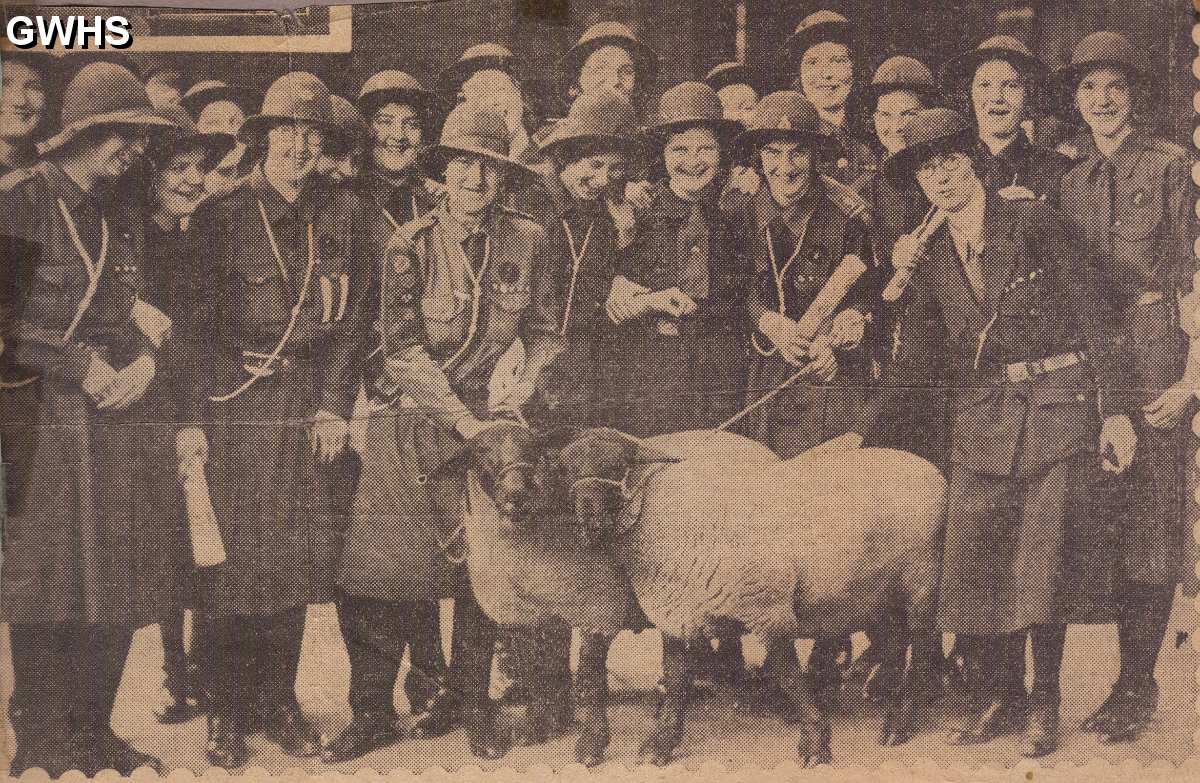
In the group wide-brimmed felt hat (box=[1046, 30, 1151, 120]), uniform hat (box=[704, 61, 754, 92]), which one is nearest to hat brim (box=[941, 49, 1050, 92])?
wide-brimmed felt hat (box=[1046, 30, 1151, 120])

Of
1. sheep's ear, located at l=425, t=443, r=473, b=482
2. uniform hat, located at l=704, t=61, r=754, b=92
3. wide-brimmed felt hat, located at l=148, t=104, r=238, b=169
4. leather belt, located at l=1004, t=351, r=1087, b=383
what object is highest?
uniform hat, located at l=704, t=61, r=754, b=92

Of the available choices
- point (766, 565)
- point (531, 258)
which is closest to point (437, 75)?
point (531, 258)

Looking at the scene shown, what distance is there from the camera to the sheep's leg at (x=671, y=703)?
12.3 feet

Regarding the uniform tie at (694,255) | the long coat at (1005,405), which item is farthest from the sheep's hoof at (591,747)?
the uniform tie at (694,255)

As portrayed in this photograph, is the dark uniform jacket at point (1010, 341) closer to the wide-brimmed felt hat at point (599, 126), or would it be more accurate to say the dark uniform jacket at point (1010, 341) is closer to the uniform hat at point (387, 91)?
the wide-brimmed felt hat at point (599, 126)

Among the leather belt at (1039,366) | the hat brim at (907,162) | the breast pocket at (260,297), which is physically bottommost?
the leather belt at (1039,366)

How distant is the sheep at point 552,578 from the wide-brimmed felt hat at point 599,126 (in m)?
0.80

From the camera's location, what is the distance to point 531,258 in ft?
12.4

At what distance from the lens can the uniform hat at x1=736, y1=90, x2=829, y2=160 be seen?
12.4 ft

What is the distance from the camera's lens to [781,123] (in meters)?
3.79

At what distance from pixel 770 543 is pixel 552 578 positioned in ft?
1.99

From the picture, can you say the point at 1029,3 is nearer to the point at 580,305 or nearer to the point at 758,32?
the point at 758,32

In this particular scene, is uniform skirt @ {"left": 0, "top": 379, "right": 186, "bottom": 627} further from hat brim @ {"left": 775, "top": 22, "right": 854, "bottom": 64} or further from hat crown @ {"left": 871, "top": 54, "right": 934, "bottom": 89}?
hat crown @ {"left": 871, "top": 54, "right": 934, "bottom": 89}

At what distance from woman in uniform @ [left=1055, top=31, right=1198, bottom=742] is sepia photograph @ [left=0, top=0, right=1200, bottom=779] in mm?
11
